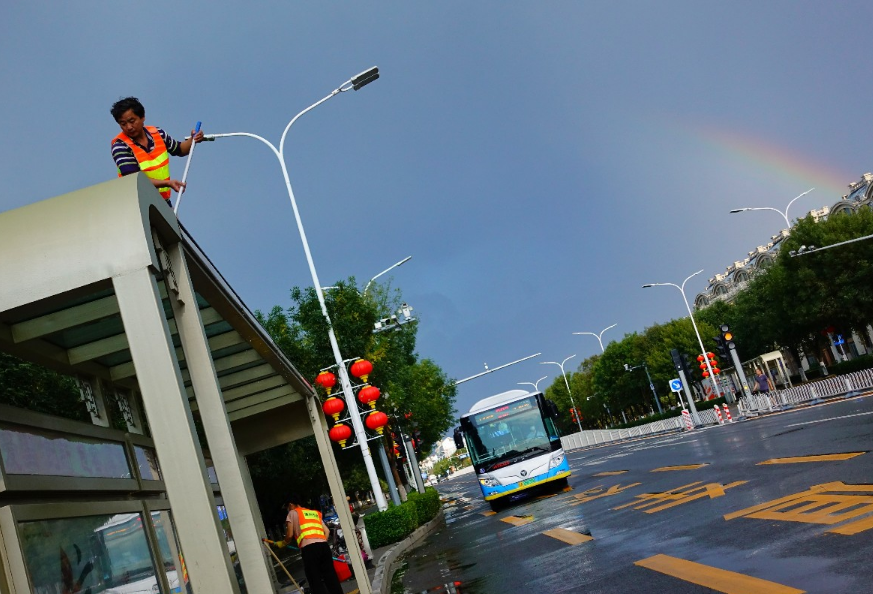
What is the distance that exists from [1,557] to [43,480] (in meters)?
0.89

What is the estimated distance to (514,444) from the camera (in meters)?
26.9

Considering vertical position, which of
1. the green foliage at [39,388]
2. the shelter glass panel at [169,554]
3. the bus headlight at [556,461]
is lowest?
Answer: the bus headlight at [556,461]

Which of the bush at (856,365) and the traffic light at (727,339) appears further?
the bush at (856,365)

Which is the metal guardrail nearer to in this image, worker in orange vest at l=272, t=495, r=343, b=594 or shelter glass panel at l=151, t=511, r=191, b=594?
worker in orange vest at l=272, t=495, r=343, b=594

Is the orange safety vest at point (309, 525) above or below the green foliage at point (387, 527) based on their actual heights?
above

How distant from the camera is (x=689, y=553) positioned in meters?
9.35

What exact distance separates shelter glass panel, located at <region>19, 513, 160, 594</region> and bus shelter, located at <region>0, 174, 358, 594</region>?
0.05ft

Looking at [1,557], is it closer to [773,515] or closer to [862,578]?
[862,578]

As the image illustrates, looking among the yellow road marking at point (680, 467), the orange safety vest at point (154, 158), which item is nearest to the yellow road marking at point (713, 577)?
the orange safety vest at point (154, 158)

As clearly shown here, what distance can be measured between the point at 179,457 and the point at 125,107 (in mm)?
2792

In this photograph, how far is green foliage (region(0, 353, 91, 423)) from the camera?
10.3 metres

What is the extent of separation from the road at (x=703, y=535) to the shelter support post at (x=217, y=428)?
12.6 feet

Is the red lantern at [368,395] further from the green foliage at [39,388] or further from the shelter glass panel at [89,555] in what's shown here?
the shelter glass panel at [89,555]

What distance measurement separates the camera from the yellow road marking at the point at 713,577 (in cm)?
687
